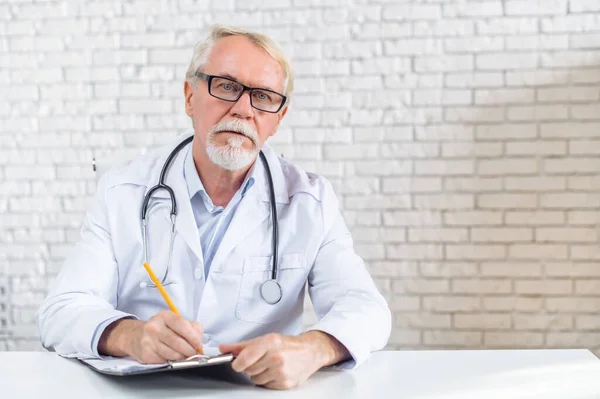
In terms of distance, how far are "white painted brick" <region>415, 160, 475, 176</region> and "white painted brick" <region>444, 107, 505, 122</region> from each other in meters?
0.18

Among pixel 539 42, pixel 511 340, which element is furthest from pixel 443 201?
pixel 539 42

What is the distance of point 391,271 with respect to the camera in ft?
9.00

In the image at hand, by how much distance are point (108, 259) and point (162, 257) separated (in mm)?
128

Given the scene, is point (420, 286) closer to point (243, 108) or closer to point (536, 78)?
point (536, 78)

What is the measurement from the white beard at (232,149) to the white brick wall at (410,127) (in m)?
1.22

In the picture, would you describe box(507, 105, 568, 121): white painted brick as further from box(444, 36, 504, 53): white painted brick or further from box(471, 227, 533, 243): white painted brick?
box(471, 227, 533, 243): white painted brick

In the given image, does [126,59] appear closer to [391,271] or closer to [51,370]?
[391,271]

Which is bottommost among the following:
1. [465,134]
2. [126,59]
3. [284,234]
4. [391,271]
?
[391,271]

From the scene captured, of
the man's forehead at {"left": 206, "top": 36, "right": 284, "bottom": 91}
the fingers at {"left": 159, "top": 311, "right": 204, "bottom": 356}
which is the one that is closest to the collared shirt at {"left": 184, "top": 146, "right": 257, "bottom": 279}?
the man's forehead at {"left": 206, "top": 36, "right": 284, "bottom": 91}

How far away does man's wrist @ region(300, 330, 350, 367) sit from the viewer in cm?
111

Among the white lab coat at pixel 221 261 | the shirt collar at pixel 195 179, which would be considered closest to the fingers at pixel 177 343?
the white lab coat at pixel 221 261

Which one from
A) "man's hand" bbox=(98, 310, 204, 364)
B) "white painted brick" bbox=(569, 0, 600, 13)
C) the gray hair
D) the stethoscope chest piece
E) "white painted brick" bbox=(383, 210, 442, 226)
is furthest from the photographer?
"white painted brick" bbox=(383, 210, 442, 226)

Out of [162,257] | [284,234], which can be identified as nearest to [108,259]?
[162,257]

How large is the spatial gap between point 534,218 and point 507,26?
0.82m
